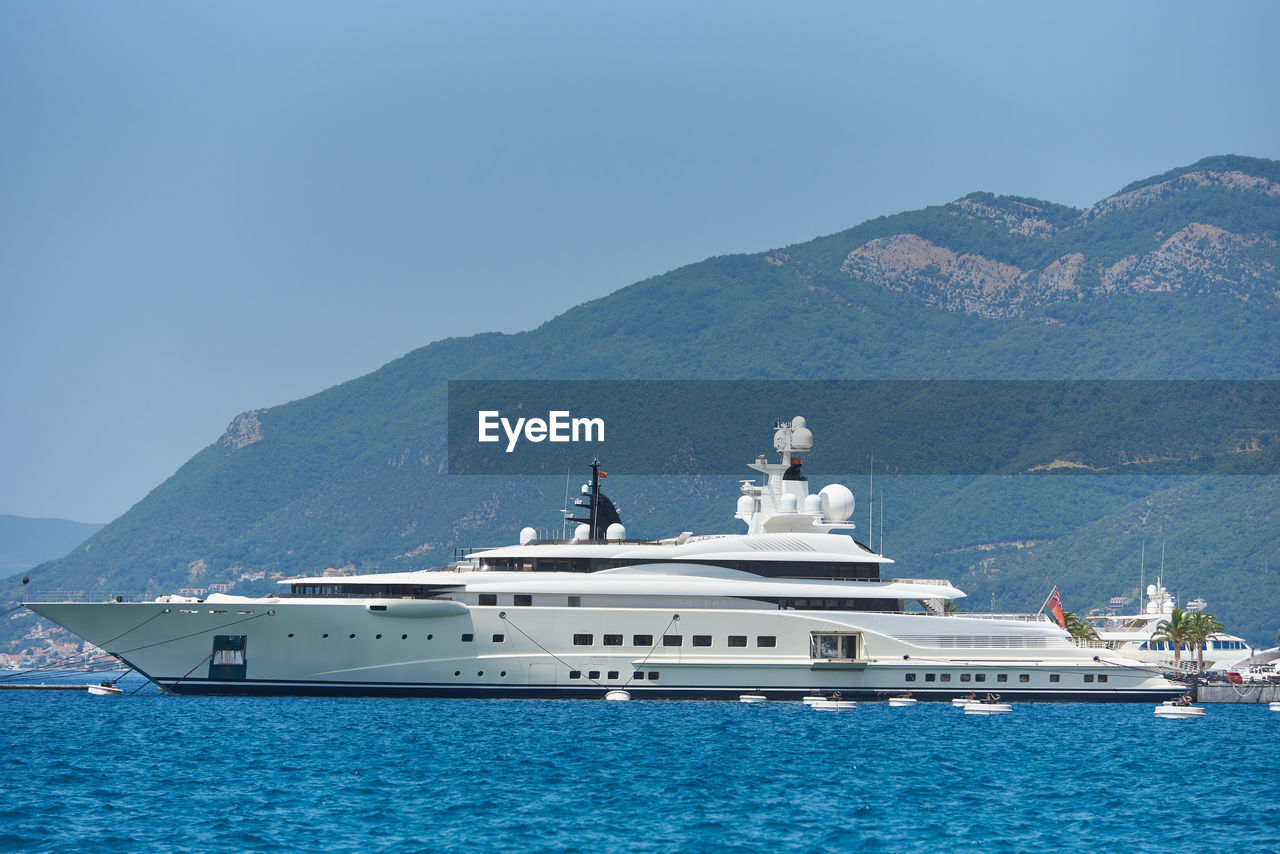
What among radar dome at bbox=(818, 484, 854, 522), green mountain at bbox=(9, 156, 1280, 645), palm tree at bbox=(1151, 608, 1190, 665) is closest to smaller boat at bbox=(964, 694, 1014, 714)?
radar dome at bbox=(818, 484, 854, 522)

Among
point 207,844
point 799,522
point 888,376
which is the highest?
point 888,376

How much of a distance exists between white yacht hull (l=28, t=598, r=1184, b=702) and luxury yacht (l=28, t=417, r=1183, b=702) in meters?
0.05

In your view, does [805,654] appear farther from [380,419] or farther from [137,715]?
[380,419]

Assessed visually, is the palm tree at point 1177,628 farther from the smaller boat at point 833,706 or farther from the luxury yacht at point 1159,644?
the smaller boat at point 833,706

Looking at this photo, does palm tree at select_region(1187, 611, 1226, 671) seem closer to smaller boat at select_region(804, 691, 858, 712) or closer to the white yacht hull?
the white yacht hull

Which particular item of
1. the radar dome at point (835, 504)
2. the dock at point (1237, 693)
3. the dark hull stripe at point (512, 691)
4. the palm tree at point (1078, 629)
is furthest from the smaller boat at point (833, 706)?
the palm tree at point (1078, 629)

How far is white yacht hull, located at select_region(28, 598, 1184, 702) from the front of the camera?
44406 millimetres

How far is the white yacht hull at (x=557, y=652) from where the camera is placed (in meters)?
44.4

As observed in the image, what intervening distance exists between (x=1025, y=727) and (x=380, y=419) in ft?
542

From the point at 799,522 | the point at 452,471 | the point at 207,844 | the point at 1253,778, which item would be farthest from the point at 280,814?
the point at 452,471

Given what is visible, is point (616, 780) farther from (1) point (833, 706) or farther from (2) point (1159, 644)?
(2) point (1159, 644)

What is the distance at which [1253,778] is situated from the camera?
32500 millimetres

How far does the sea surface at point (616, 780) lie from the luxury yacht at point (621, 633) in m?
1.37

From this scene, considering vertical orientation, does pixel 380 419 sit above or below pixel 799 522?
above
